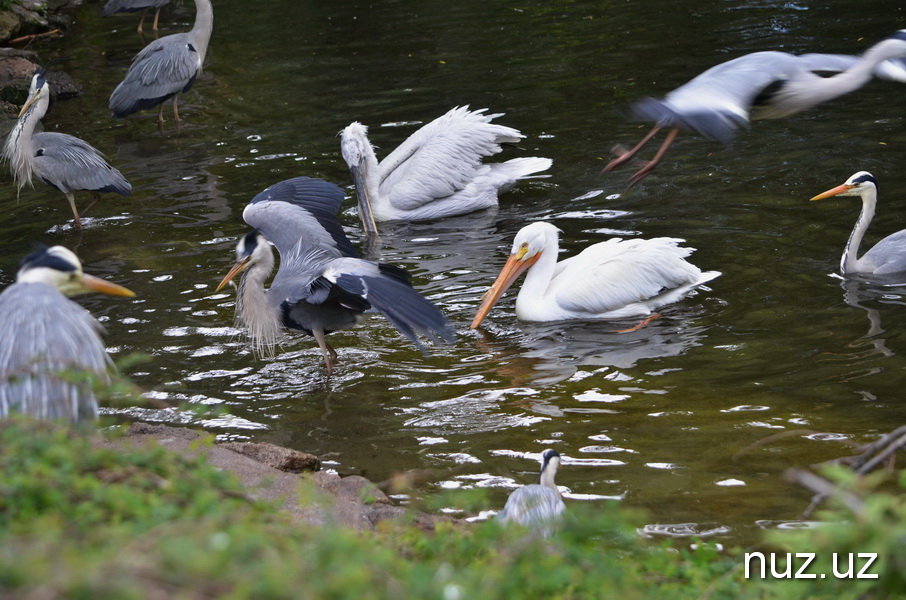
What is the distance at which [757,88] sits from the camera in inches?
228

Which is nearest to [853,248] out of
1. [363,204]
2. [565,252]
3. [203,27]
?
[565,252]

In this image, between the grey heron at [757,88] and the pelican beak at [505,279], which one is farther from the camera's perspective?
the pelican beak at [505,279]

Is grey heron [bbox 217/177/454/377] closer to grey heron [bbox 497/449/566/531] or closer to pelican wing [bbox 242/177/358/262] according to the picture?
pelican wing [bbox 242/177/358/262]

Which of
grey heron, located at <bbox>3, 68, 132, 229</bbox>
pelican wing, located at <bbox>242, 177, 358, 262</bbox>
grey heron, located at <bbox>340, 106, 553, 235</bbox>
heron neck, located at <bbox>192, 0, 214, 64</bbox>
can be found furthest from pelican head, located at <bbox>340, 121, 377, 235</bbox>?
heron neck, located at <bbox>192, 0, 214, 64</bbox>

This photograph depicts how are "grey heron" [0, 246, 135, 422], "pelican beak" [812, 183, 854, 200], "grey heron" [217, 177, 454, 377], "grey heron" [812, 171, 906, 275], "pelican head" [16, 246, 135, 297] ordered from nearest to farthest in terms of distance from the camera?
1. "grey heron" [0, 246, 135, 422]
2. "pelican head" [16, 246, 135, 297]
3. "grey heron" [217, 177, 454, 377]
4. "grey heron" [812, 171, 906, 275]
5. "pelican beak" [812, 183, 854, 200]

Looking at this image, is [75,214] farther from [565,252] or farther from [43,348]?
[43,348]

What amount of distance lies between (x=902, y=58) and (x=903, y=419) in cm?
232

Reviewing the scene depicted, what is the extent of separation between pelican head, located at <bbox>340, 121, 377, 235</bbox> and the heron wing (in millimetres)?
297

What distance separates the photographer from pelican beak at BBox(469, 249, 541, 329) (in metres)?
7.44

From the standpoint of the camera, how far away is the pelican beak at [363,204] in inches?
376

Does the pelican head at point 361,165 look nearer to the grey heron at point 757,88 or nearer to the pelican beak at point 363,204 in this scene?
the pelican beak at point 363,204

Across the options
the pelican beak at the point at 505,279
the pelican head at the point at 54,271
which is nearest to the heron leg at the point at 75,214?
the pelican beak at the point at 505,279

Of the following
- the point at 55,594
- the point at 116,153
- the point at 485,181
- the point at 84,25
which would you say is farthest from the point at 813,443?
the point at 84,25

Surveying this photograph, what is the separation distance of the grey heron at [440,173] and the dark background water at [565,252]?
0.22 metres
